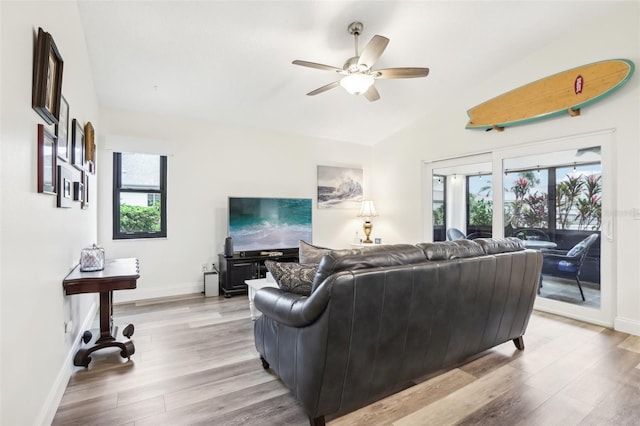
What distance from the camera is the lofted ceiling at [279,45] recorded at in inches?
112

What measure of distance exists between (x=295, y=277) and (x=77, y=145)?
208 centimetres

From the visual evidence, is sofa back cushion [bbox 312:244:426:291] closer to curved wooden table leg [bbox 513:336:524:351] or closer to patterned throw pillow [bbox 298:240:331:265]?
patterned throw pillow [bbox 298:240:331:265]

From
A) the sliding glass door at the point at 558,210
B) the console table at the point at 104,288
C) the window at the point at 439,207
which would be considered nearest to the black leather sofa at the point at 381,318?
the console table at the point at 104,288

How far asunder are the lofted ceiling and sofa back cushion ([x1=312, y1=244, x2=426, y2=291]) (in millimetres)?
2292

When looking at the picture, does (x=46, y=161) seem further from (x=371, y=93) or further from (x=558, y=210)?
(x=558, y=210)

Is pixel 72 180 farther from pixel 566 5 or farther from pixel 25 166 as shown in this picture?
pixel 566 5

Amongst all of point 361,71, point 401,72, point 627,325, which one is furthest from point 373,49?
point 627,325

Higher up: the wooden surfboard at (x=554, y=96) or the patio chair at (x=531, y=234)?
the wooden surfboard at (x=554, y=96)

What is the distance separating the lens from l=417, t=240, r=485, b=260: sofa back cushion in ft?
6.57

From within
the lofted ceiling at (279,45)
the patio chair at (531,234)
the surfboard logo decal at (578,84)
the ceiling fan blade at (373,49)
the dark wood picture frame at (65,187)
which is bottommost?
the patio chair at (531,234)

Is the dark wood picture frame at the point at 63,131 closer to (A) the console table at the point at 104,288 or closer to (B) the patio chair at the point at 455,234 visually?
(A) the console table at the point at 104,288

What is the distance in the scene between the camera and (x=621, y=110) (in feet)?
10.5

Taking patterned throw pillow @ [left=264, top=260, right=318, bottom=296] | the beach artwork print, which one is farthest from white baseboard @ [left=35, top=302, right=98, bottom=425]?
the beach artwork print

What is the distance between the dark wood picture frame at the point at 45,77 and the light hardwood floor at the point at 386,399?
168 cm
